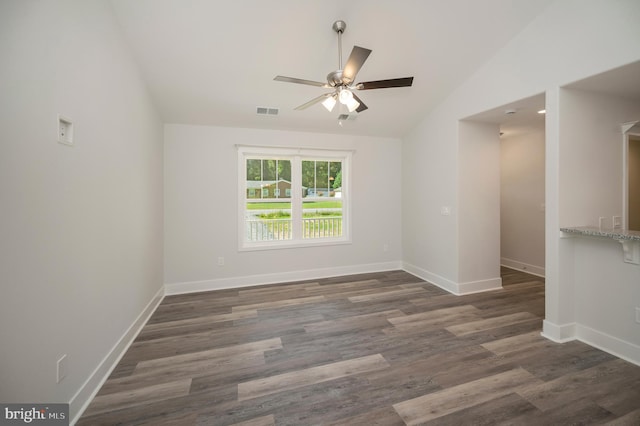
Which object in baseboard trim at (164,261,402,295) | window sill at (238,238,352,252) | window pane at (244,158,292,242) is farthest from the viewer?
window pane at (244,158,292,242)

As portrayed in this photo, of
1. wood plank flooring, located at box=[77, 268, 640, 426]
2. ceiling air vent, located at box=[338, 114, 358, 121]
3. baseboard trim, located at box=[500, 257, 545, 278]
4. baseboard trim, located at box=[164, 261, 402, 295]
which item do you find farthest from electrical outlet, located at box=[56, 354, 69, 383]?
baseboard trim, located at box=[500, 257, 545, 278]

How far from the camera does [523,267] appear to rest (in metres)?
4.81

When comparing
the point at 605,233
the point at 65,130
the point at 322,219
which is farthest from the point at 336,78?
the point at 322,219

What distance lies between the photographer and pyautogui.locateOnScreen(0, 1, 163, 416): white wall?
4.08 ft

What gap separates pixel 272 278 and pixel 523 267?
4624 millimetres

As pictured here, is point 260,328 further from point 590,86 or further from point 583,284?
point 590,86

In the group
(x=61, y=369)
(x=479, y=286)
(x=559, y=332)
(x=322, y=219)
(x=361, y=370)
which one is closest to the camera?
(x=61, y=369)

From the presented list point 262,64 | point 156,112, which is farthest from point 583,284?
point 156,112

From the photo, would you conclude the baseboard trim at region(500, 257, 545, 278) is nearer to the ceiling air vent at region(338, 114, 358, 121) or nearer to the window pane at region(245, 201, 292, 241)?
the ceiling air vent at region(338, 114, 358, 121)

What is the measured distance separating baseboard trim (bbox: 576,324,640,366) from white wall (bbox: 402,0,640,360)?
0.46 ft

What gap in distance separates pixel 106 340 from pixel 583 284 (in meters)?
4.41

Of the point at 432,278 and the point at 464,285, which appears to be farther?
the point at 432,278

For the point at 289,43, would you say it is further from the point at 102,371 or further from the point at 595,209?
the point at 595,209

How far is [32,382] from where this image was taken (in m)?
1.35
